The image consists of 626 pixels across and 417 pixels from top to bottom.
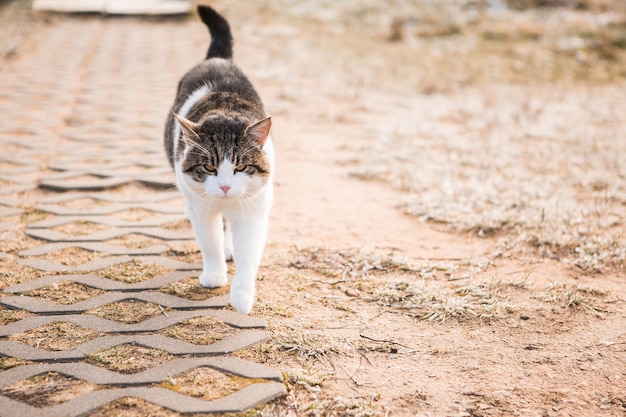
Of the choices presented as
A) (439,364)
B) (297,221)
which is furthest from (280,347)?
(297,221)

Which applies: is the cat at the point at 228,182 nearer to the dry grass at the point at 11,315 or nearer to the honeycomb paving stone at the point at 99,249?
the honeycomb paving stone at the point at 99,249

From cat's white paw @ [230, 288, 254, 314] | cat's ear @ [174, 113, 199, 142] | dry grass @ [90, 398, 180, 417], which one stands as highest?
cat's ear @ [174, 113, 199, 142]

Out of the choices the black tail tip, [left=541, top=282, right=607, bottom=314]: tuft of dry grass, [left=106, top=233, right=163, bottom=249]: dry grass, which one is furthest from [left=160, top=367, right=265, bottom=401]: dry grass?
the black tail tip

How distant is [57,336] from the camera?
8.73 feet

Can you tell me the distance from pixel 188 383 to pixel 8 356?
76cm

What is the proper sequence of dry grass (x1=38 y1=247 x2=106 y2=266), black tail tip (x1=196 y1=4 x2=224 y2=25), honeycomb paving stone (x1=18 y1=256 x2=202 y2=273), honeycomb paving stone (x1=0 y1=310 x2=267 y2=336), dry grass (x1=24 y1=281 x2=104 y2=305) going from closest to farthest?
1. honeycomb paving stone (x1=0 y1=310 x2=267 y2=336)
2. dry grass (x1=24 y1=281 x2=104 y2=305)
3. honeycomb paving stone (x1=18 y1=256 x2=202 y2=273)
4. dry grass (x1=38 y1=247 x2=106 y2=266)
5. black tail tip (x1=196 y1=4 x2=224 y2=25)

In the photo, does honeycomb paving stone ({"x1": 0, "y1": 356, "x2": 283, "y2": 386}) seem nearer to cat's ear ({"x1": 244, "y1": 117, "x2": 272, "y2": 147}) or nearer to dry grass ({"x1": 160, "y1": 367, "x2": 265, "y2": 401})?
dry grass ({"x1": 160, "y1": 367, "x2": 265, "y2": 401})

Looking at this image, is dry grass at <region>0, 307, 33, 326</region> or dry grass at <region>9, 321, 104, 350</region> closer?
dry grass at <region>9, 321, 104, 350</region>

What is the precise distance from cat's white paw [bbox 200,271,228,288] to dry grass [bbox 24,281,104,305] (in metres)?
0.49

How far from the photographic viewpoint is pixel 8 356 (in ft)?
8.20

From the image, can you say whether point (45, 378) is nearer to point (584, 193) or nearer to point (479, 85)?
point (584, 193)

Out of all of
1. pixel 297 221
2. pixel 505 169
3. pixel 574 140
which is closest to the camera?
pixel 297 221

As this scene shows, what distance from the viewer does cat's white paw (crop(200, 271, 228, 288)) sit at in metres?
3.13

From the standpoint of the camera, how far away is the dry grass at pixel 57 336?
8.51 feet
